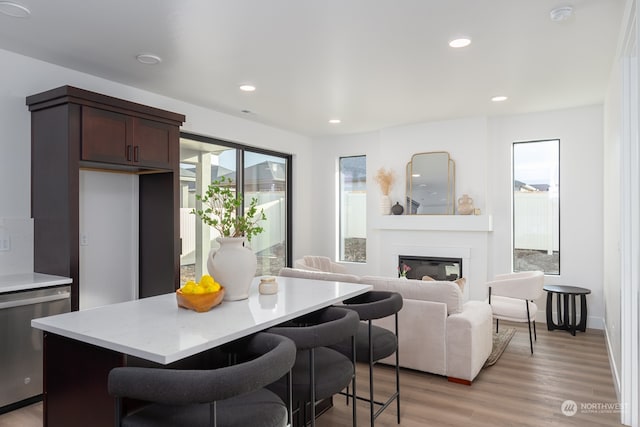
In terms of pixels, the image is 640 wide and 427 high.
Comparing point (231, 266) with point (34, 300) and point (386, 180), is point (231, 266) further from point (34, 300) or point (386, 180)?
point (386, 180)

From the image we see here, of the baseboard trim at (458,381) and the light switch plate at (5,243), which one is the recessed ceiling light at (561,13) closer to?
the baseboard trim at (458,381)

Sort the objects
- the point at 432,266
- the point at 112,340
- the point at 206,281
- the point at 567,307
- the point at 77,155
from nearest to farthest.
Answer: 1. the point at 112,340
2. the point at 206,281
3. the point at 77,155
4. the point at 567,307
5. the point at 432,266

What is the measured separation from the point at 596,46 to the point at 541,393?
9.00ft

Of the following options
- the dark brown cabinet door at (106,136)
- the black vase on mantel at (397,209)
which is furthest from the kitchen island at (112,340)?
the black vase on mantel at (397,209)

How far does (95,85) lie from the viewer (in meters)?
3.93

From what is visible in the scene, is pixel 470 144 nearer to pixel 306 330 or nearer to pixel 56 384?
pixel 306 330

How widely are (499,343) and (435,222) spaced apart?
6.55 feet

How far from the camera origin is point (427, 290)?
11.5ft

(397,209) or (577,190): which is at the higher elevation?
(577,190)

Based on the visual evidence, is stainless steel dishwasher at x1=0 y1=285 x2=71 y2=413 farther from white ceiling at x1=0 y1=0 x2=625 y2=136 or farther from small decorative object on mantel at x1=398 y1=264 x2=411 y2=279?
small decorative object on mantel at x1=398 y1=264 x2=411 y2=279

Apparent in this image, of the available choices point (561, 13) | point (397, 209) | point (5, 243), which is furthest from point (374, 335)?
point (397, 209)

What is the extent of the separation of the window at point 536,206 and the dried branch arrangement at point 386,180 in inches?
67.2

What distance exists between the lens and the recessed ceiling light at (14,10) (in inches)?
102

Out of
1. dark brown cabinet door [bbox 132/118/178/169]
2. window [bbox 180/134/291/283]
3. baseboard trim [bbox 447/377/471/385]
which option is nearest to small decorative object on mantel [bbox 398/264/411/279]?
window [bbox 180/134/291/283]
